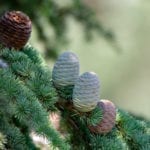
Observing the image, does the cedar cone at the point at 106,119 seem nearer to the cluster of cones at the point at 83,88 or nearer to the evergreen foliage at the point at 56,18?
the cluster of cones at the point at 83,88

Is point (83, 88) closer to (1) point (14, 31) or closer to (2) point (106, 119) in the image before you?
(2) point (106, 119)

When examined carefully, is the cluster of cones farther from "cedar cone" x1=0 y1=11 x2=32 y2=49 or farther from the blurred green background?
the blurred green background

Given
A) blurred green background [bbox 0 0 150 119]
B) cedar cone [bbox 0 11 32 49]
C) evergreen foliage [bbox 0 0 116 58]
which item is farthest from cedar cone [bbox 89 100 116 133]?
blurred green background [bbox 0 0 150 119]

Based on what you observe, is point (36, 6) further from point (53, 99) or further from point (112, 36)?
point (53, 99)

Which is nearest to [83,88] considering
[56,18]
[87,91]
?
[87,91]

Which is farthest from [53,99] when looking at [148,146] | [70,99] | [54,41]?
[54,41]

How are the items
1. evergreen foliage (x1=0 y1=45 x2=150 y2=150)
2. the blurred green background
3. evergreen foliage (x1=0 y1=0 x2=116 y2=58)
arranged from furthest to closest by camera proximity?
the blurred green background, evergreen foliage (x1=0 y1=0 x2=116 y2=58), evergreen foliage (x1=0 y1=45 x2=150 y2=150)
